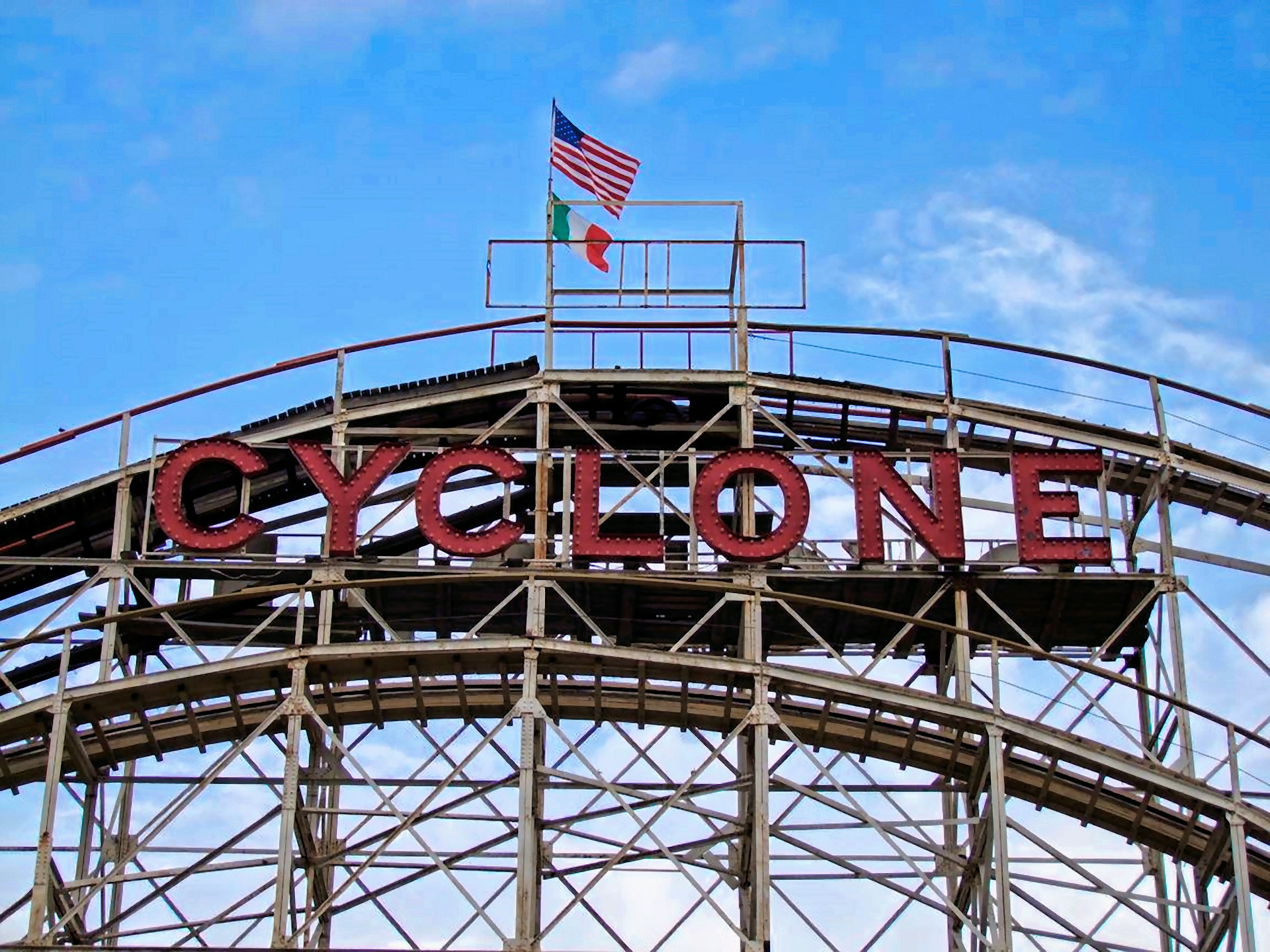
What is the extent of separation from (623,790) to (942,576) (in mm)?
7225

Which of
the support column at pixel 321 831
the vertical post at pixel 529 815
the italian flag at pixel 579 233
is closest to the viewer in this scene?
the vertical post at pixel 529 815

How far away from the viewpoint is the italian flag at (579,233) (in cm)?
4400

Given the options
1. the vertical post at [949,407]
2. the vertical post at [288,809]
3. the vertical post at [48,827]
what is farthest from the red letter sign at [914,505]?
the vertical post at [48,827]

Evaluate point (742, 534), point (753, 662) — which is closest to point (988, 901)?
point (753, 662)

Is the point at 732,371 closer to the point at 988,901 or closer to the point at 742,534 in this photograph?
the point at 742,534

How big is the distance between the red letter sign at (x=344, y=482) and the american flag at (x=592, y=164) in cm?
683

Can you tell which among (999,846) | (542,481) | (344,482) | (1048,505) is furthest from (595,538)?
(999,846)

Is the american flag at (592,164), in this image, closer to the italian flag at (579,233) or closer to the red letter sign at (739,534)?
the italian flag at (579,233)

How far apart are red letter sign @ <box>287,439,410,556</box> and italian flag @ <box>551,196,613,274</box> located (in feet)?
19.0

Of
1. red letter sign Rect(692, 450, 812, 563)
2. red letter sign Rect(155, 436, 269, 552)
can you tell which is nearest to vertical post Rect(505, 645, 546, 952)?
red letter sign Rect(692, 450, 812, 563)

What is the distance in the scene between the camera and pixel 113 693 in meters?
35.7

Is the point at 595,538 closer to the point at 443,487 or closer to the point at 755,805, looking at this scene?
the point at 443,487

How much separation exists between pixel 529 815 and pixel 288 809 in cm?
355

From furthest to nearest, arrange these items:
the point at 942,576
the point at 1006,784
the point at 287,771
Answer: the point at 942,576 < the point at 1006,784 < the point at 287,771
